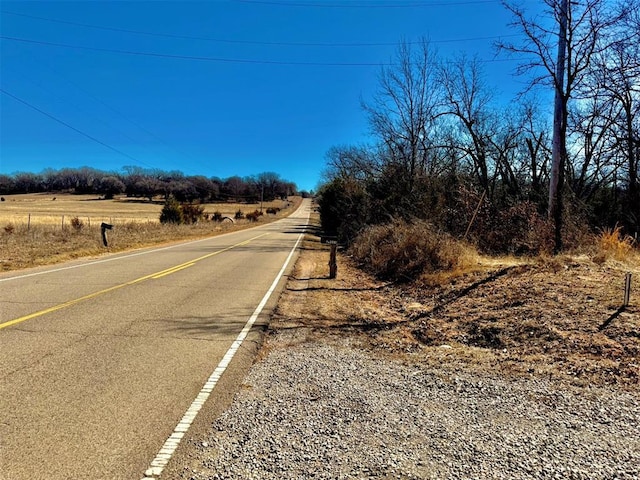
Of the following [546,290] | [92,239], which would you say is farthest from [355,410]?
[92,239]

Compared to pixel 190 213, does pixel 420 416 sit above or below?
below

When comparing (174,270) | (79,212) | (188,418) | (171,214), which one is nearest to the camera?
(188,418)

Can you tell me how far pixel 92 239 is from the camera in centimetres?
2295

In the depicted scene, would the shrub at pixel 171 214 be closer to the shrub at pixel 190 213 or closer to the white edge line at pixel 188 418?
the shrub at pixel 190 213

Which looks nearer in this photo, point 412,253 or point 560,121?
point 560,121

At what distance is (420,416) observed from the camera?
3.65m

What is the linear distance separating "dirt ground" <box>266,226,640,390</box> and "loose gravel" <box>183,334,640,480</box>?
0.61 metres

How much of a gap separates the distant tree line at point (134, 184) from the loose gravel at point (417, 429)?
126967 mm

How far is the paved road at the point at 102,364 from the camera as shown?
303 centimetres

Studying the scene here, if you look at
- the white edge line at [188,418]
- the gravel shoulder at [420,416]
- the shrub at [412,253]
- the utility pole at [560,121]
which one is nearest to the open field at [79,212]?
the shrub at [412,253]

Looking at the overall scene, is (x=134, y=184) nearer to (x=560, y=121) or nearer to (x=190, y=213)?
(x=190, y=213)

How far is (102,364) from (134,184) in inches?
5606

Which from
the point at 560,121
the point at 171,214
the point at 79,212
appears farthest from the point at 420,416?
the point at 79,212

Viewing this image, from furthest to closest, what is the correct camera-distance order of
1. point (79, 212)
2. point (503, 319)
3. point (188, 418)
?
point (79, 212)
point (503, 319)
point (188, 418)
